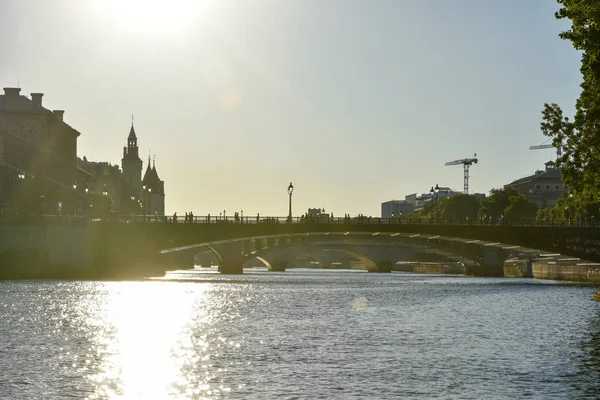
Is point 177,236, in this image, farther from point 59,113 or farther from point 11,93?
point 59,113

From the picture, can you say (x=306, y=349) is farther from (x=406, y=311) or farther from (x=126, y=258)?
(x=126, y=258)

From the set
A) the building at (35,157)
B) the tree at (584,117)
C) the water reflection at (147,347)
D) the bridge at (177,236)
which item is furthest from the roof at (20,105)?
the tree at (584,117)

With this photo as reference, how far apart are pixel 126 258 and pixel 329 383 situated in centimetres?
10070

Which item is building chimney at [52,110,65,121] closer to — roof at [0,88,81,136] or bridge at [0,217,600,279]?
roof at [0,88,81,136]

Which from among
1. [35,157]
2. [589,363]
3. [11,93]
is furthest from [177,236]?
[589,363]

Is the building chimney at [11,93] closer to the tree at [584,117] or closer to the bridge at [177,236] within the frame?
the bridge at [177,236]

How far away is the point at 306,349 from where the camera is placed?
4519 centimetres

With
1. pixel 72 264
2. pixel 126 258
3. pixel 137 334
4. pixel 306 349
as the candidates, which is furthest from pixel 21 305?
pixel 126 258

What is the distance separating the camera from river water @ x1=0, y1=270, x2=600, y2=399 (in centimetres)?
3416

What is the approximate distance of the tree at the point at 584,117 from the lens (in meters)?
56.6

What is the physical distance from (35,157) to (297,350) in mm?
125015

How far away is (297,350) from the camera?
44688mm

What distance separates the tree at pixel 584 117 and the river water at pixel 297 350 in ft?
26.4

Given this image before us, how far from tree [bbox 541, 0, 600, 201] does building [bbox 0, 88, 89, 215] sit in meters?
83.1
